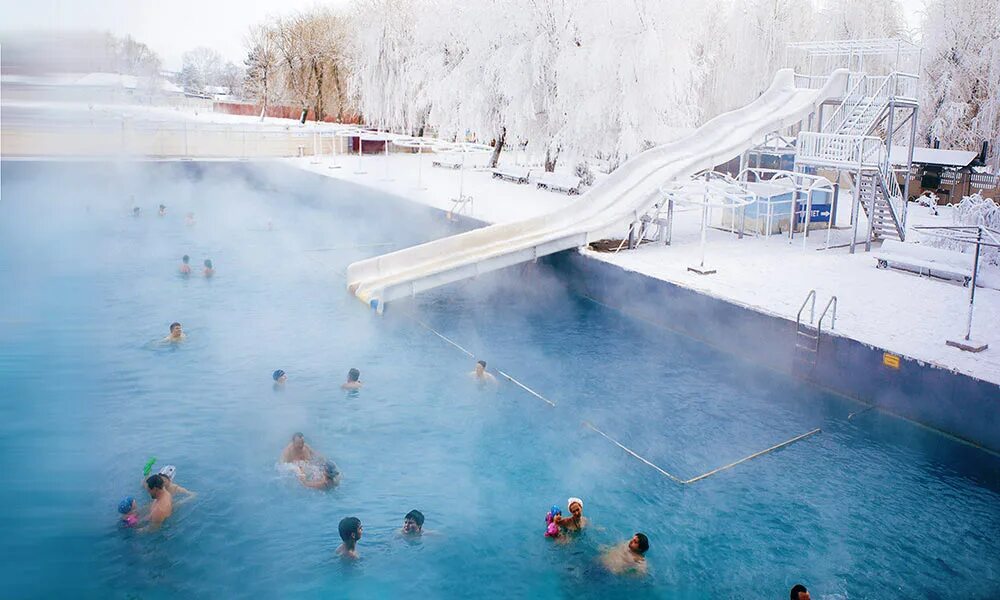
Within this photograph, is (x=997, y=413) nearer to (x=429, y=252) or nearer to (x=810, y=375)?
(x=810, y=375)

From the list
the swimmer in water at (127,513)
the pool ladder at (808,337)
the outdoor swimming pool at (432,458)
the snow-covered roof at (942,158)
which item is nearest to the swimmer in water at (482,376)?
the outdoor swimming pool at (432,458)

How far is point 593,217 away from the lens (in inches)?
645

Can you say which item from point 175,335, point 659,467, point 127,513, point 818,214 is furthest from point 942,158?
point 127,513

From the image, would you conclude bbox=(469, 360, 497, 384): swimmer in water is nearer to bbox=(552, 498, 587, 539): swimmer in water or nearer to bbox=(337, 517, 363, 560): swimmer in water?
bbox=(552, 498, 587, 539): swimmer in water

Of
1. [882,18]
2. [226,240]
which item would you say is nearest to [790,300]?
[226,240]

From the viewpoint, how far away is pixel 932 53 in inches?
1090

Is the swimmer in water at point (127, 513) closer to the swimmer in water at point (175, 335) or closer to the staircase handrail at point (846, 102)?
the swimmer in water at point (175, 335)

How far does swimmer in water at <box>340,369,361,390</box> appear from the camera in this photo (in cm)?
1091

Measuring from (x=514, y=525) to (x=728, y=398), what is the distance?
15.1 feet

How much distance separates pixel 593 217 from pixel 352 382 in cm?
733

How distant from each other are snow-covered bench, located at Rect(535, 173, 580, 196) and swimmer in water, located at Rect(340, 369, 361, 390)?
44.9 feet

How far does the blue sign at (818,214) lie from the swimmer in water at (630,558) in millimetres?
13279

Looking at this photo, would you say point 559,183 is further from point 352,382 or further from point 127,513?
point 127,513

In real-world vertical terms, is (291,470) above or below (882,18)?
below
